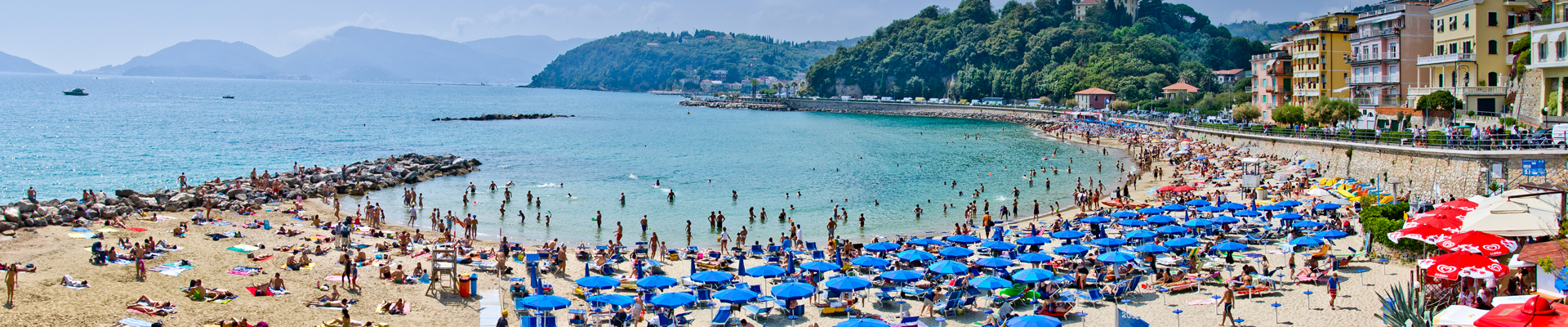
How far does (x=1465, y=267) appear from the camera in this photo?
487 inches

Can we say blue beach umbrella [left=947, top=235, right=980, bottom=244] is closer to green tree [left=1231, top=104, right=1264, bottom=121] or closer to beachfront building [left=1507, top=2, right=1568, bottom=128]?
beachfront building [left=1507, top=2, right=1568, bottom=128]

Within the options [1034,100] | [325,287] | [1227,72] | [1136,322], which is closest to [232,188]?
[325,287]

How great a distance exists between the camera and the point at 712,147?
6738cm

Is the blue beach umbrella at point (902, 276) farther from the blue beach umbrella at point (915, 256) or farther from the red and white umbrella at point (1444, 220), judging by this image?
the red and white umbrella at point (1444, 220)

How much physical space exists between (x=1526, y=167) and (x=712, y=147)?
48.9m

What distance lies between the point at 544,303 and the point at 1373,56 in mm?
43696

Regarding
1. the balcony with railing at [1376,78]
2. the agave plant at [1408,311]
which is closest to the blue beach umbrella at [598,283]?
the agave plant at [1408,311]

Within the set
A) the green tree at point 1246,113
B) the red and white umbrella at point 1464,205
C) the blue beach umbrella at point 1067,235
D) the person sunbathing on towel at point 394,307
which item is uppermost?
the green tree at point 1246,113

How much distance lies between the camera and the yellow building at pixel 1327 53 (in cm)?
4944

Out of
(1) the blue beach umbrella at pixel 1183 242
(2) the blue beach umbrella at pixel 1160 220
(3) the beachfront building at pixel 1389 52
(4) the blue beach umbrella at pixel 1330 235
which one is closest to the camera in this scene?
(4) the blue beach umbrella at pixel 1330 235

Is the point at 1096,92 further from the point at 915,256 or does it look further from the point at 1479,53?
the point at 915,256

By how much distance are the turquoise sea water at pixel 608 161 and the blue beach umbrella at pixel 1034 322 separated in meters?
15.4

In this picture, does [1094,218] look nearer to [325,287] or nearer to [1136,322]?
[1136,322]

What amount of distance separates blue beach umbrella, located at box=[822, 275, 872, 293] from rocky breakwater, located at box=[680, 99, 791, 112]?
428 ft
